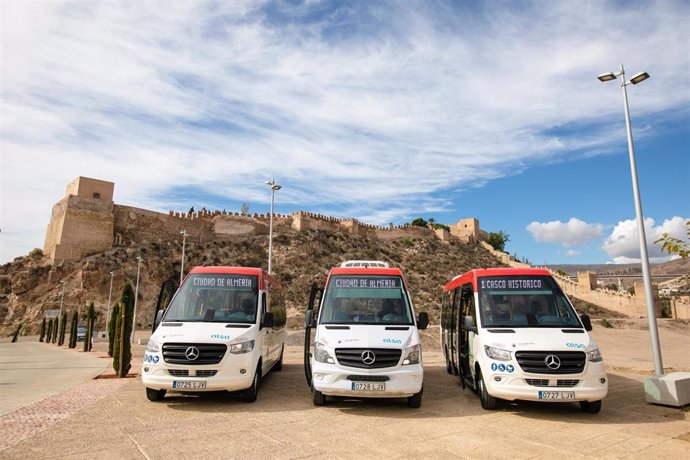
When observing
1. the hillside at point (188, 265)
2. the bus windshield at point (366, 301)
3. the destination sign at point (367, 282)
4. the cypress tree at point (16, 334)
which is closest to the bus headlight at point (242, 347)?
the bus windshield at point (366, 301)

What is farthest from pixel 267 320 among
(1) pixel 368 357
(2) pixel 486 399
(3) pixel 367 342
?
(2) pixel 486 399

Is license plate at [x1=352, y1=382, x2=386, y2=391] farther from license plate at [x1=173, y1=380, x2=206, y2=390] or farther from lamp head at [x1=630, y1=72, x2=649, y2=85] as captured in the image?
lamp head at [x1=630, y1=72, x2=649, y2=85]

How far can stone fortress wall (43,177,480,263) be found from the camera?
50.6 meters

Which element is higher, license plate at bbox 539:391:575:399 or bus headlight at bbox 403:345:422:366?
bus headlight at bbox 403:345:422:366

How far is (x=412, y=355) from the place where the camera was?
7.23 metres

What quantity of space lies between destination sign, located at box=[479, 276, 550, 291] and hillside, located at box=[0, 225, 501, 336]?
24.1m

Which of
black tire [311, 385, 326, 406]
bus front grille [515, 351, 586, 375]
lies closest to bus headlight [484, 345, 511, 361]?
bus front grille [515, 351, 586, 375]

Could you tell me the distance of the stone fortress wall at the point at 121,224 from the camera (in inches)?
1992

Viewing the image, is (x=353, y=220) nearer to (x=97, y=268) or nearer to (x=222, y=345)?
(x=97, y=268)

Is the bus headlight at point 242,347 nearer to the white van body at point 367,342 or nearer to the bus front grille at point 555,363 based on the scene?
the white van body at point 367,342

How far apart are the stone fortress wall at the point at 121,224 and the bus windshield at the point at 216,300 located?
50.2m

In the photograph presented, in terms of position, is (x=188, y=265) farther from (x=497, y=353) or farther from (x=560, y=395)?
(x=560, y=395)

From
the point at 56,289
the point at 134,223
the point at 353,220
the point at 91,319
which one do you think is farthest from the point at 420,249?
the point at 91,319

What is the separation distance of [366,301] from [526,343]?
2900 millimetres
